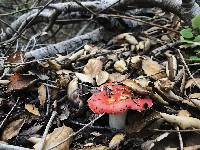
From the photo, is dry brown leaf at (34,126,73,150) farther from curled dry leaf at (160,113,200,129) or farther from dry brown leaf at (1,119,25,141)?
curled dry leaf at (160,113,200,129)

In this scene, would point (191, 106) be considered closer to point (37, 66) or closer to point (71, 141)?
point (71, 141)

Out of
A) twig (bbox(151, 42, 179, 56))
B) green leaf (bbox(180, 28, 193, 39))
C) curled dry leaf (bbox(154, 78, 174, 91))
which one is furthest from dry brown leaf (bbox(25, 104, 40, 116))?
green leaf (bbox(180, 28, 193, 39))

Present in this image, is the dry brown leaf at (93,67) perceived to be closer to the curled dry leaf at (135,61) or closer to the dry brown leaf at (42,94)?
the curled dry leaf at (135,61)

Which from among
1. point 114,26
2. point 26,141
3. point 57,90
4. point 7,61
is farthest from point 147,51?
point 26,141

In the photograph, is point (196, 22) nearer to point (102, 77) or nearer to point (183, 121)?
point (102, 77)

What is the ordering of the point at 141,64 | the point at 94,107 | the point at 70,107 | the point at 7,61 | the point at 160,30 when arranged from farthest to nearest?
the point at 160,30 → the point at 7,61 → the point at 141,64 → the point at 70,107 → the point at 94,107

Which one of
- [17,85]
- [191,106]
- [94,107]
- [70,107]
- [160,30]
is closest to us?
[94,107]

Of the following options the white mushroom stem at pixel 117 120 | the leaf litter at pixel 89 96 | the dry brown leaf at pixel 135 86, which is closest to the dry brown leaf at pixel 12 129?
the leaf litter at pixel 89 96
